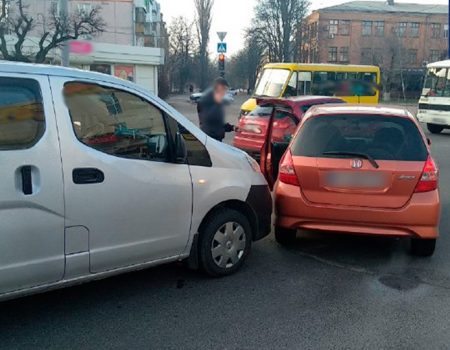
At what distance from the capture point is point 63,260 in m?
3.17

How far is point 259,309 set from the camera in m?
3.57

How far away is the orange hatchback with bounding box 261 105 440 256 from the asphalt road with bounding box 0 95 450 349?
1.31 feet

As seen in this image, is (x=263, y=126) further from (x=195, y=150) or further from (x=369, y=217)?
(x=195, y=150)

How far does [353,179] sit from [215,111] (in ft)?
10.1

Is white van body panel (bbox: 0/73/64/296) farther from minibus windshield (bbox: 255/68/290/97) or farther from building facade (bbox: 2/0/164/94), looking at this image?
building facade (bbox: 2/0/164/94)

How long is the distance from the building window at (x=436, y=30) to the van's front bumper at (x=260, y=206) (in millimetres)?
71621

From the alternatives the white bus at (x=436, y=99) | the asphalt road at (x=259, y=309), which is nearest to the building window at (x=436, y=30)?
the white bus at (x=436, y=99)

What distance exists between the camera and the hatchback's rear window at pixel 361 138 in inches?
178

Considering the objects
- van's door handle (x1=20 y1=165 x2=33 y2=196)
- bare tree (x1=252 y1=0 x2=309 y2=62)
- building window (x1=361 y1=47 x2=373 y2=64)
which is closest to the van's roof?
van's door handle (x1=20 y1=165 x2=33 y2=196)

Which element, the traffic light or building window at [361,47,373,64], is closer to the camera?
the traffic light

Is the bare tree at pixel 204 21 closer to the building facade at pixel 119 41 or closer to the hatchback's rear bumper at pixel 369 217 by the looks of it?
the building facade at pixel 119 41

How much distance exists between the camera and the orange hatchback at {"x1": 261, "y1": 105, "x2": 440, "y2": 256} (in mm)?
4332

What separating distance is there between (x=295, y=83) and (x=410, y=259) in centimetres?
1427

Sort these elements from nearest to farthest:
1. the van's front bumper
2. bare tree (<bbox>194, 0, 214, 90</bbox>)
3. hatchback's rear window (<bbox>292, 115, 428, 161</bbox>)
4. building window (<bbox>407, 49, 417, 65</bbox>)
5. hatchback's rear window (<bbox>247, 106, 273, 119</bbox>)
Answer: the van's front bumper → hatchback's rear window (<bbox>292, 115, 428, 161</bbox>) → hatchback's rear window (<bbox>247, 106, 273, 119</bbox>) → bare tree (<bbox>194, 0, 214, 90</bbox>) → building window (<bbox>407, 49, 417, 65</bbox>)
